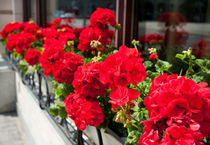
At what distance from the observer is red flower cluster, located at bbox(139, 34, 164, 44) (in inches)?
55.4

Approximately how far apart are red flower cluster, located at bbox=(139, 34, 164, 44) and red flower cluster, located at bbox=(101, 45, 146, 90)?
725 mm

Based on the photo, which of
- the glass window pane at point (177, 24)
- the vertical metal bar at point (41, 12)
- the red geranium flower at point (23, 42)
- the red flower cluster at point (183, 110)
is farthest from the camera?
the vertical metal bar at point (41, 12)

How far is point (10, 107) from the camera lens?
415 centimetres

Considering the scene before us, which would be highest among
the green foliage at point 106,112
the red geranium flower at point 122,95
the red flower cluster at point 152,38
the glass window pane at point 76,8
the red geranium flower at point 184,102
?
the glass window pane at point 76,8

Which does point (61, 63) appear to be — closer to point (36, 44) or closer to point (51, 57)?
point (51, 57)

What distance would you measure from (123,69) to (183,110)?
0.23 m

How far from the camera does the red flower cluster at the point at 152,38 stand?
141 centimetres

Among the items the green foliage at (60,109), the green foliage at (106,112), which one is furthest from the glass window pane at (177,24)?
the green foliage at (60,109)

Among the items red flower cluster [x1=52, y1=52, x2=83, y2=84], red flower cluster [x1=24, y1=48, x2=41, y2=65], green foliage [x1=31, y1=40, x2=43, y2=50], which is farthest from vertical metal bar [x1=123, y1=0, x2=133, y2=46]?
green foliage [x1=31, y1=40, x2=43, y2=50]

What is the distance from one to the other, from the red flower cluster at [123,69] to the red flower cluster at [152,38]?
28.6 inches

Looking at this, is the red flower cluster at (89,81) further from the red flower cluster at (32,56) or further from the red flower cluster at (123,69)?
the red flower cluster at (32,56)

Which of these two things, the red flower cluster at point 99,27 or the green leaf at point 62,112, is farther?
the green leaf at point 62,112

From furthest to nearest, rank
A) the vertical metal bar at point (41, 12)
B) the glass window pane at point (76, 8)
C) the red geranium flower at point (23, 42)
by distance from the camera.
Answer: the vertical metal bar at point (41, 12), the red geranium flower at point (23, 42), the glass window pane at point (76, 8)

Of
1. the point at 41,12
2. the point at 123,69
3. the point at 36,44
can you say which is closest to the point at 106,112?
the point at 123,69
